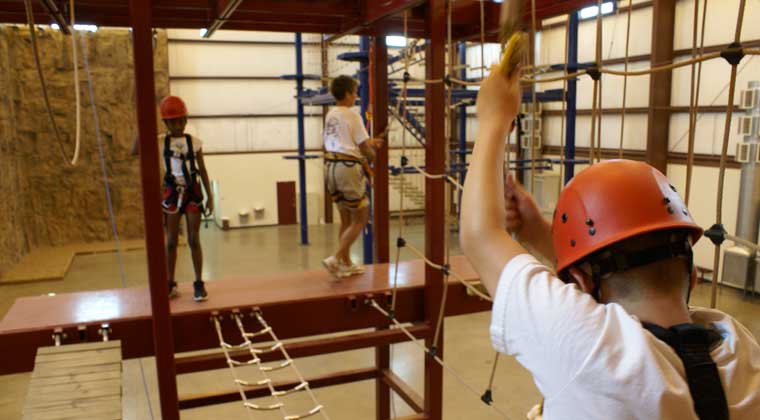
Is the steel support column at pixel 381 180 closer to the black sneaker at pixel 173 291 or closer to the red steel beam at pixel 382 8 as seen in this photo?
the red steel beam at pixel 382 8

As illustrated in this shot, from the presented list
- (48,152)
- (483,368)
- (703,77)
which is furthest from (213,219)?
(703,77)

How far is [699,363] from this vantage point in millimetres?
638

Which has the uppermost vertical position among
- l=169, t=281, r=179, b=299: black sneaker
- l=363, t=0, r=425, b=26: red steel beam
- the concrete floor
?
l=363, t=0, r=425, b=26: red steel beam

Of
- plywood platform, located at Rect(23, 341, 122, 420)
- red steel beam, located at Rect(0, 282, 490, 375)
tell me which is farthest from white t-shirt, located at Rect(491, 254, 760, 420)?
red steel beam, located at Rect(0, 282, 490, 375)

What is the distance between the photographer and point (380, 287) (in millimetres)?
3086

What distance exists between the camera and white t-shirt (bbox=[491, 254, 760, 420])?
23.7 inches

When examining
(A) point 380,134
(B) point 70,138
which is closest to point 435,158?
(A) point 380,134

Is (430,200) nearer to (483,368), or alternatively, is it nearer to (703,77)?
(483,368)

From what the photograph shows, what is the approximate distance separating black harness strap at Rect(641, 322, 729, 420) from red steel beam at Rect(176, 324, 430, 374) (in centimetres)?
219

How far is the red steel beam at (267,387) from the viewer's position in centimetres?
313

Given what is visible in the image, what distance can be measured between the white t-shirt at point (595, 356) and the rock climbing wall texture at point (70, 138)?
30.5 ft

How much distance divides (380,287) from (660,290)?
2.44 metres

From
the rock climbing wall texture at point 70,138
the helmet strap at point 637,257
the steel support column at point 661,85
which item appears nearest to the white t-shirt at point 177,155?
the helmet strap at point 637,257

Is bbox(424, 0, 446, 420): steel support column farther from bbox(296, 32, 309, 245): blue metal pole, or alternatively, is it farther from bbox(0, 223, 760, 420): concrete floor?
bbox(296, 32, 309, 245): blue metal pole
